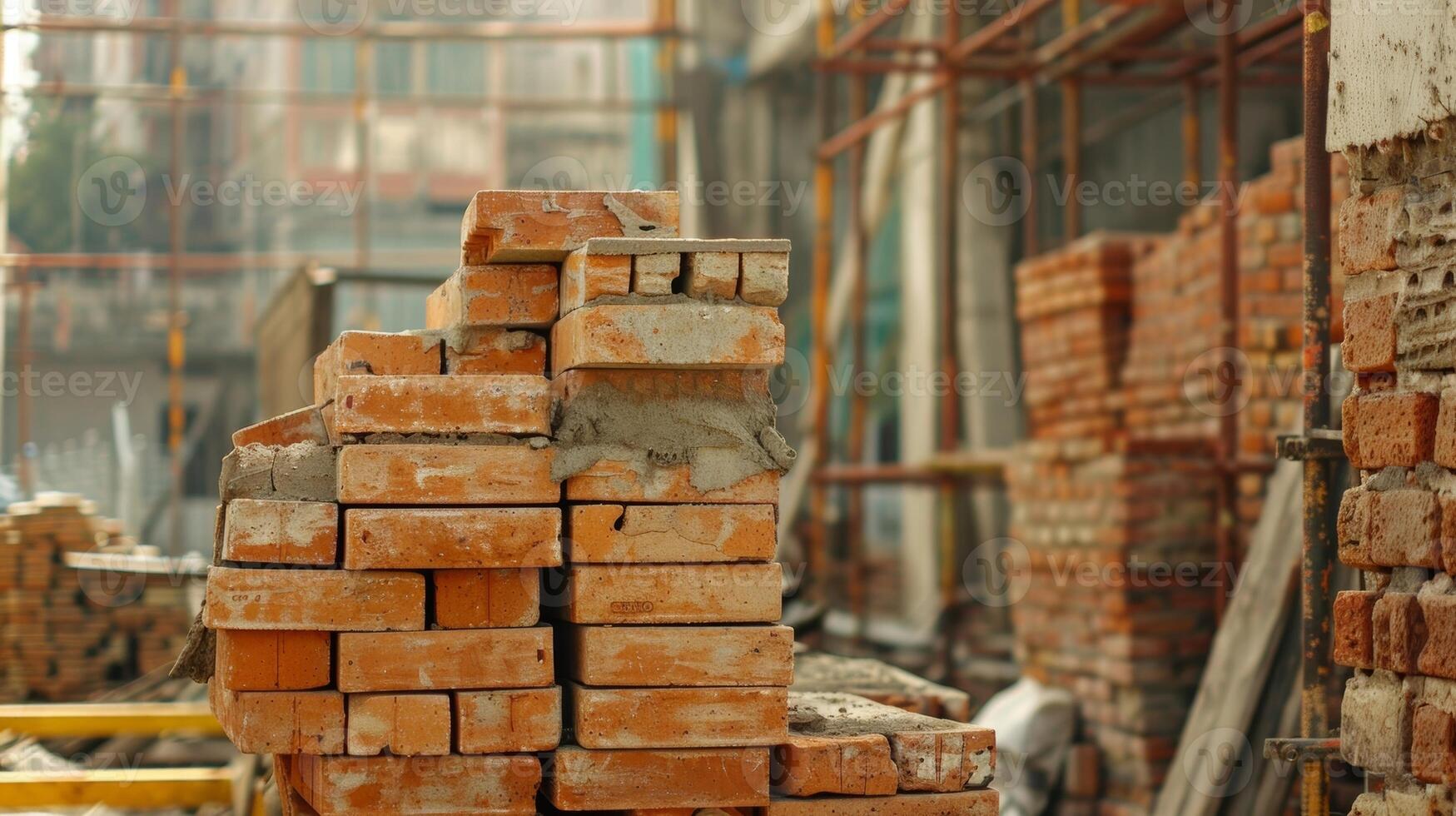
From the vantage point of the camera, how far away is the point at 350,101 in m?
13.6

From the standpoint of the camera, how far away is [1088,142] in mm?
12297

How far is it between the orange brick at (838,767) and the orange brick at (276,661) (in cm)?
111

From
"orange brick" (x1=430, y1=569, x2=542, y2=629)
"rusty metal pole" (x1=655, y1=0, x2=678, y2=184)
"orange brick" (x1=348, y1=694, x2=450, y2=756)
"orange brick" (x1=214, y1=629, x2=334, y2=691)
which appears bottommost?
"orange brick" (x1=348, y1=694, x2=450, y2=756)

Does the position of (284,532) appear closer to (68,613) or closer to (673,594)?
(673,594)

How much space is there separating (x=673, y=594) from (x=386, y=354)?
992mm

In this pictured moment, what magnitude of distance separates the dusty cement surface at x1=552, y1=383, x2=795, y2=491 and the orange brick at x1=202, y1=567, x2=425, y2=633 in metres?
0.52

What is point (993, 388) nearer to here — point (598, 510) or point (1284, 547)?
point (1284, 547)

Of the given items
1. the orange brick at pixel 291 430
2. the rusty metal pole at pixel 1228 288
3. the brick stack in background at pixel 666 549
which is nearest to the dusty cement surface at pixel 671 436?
the brick stack in background at pixel 666 549

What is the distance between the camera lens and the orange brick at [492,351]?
408 centimetres

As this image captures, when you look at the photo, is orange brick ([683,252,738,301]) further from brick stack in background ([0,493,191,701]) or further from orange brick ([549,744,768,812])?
brick stack in background ([0,493,191,701])

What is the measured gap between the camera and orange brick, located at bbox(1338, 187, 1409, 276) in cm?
360

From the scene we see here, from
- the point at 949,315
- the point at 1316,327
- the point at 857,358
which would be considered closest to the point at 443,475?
the point at 1316,327

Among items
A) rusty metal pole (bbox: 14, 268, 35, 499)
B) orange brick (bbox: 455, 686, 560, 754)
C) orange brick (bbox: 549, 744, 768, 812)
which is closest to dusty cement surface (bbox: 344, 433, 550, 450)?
orange brick (bbox: 455, 686, 560, 754)

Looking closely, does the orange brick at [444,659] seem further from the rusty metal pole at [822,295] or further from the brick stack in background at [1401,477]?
the rusty metal pole at [822,295]
